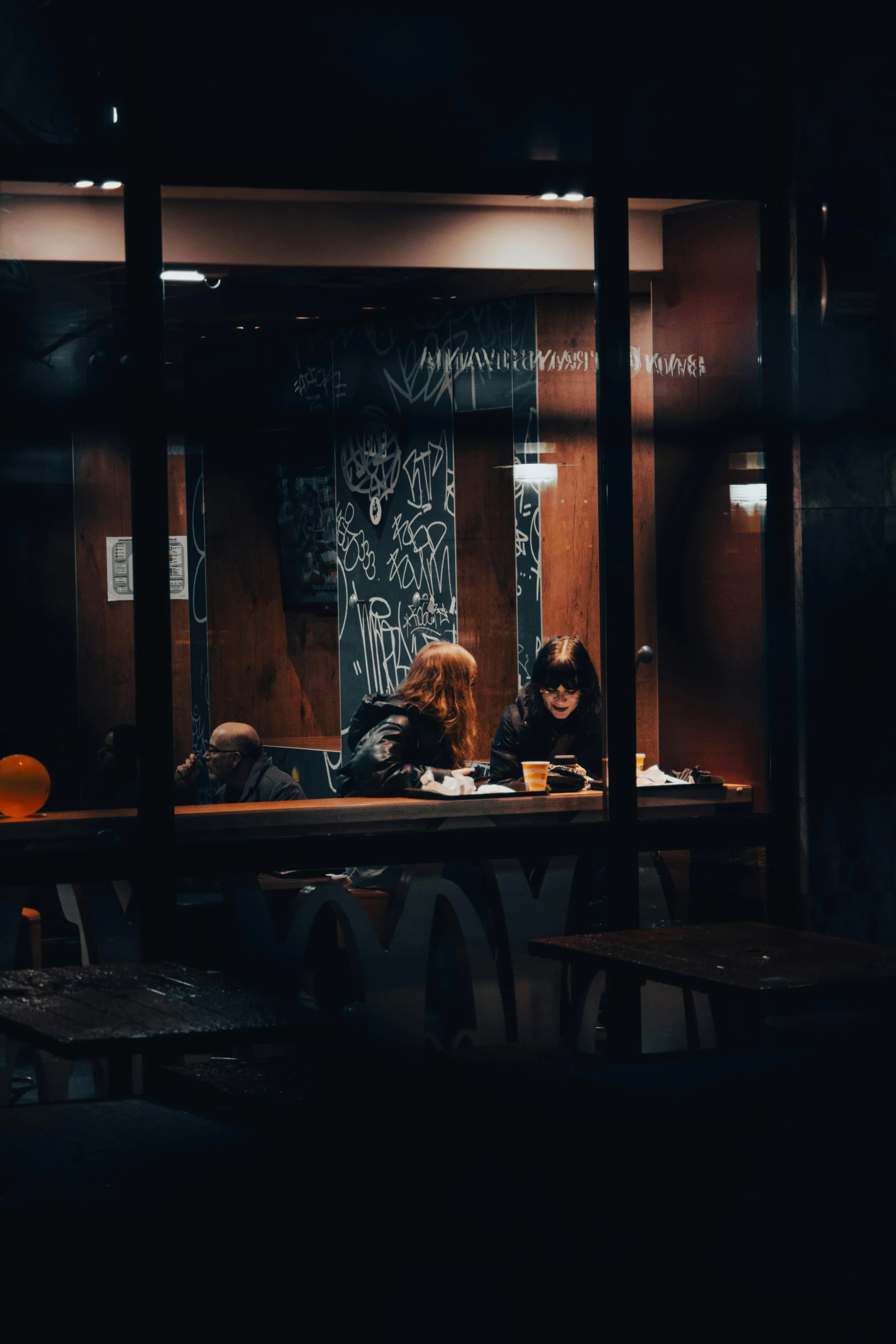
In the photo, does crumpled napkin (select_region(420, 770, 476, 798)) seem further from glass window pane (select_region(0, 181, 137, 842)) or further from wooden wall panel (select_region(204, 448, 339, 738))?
glass window pane (select_region(0, 181, 137, 842))

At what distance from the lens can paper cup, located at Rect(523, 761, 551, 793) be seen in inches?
221

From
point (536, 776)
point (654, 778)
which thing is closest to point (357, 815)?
point (536, 776)

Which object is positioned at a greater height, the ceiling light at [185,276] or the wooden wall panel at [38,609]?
the ceiling light at [185,276]

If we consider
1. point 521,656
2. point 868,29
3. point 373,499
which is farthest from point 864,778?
point 868,29

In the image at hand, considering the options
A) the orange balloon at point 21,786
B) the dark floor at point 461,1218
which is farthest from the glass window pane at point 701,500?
the dark floor at point 461,1218

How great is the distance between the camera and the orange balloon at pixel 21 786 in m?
4.96

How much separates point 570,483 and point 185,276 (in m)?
1.51

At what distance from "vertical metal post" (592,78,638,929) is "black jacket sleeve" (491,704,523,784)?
0.38 metres

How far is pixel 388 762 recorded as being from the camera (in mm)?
5613

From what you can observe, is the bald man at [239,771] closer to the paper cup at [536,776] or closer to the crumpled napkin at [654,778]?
the paper cup at [536,776]

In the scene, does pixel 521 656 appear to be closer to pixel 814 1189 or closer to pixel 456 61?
pixel 456 61

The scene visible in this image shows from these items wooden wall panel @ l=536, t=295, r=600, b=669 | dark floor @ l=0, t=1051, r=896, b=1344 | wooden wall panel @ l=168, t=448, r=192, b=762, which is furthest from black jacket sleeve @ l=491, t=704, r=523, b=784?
dark floor @ l=0, t=1051, r=896, b=1344

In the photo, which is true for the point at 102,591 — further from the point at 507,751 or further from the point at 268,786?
the point at 507,751

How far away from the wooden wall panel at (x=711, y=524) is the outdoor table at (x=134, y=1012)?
7.07 feet
